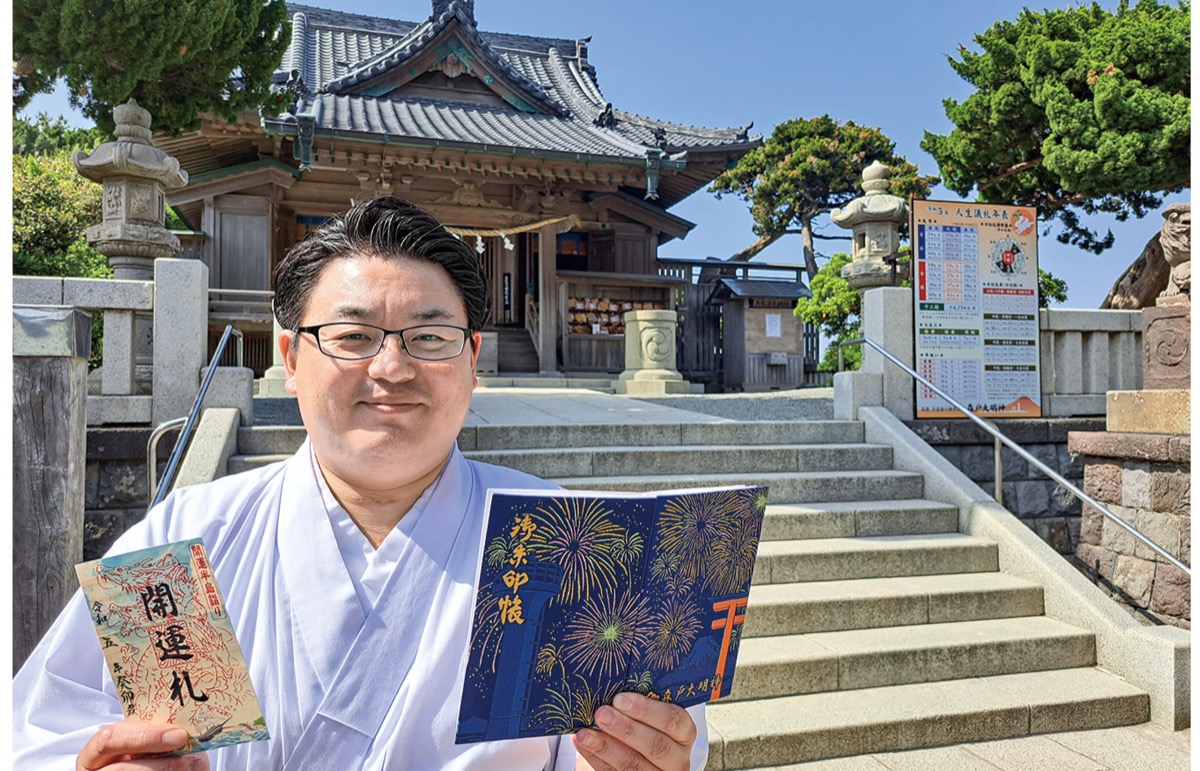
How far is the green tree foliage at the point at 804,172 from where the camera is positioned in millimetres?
23797

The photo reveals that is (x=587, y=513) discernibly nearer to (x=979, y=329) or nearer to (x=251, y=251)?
(x=979, y=329)

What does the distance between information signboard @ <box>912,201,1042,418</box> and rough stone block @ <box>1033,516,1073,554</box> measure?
1.03m

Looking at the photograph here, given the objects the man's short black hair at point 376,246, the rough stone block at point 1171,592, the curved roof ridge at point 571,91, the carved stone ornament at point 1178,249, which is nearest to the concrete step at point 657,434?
the rough stone block at point 1171,592

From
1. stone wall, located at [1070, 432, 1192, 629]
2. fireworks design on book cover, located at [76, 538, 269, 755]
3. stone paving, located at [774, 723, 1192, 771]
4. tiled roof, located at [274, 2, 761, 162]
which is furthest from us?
tiled roof, located at [274, 2, 761, 162]

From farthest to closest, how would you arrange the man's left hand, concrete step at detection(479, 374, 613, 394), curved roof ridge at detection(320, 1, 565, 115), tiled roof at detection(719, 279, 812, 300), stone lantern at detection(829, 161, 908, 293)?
tiled roof at detection(719, 279, 812, 300), curved roof ridge at detection(320, 1, 565, 115), concrete step at detection(479, 374, 613, 394), stone lantern at detection(829, 161, 908, 293), the man's left hand

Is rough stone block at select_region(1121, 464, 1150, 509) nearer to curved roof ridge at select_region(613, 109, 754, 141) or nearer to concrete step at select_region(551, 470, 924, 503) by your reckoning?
concrete step at select_region(551, 470, 924, 503)

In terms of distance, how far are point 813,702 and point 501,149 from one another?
10287mm

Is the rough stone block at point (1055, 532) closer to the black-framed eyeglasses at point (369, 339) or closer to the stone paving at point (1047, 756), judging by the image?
the stone paving at point (1047, 756)

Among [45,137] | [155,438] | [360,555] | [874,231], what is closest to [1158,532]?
[874,231]

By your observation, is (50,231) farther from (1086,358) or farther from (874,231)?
(1086,358)

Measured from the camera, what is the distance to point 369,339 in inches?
60.6

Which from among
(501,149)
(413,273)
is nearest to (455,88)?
(501,149)

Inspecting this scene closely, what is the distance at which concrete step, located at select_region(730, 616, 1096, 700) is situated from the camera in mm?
4148

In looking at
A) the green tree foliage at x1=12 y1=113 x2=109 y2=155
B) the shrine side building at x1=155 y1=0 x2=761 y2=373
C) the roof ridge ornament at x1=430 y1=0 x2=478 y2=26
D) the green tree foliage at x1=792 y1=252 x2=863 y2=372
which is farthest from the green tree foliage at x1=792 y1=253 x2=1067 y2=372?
the green tree foliage at x1=12 y1=113 x2=109 y2=155
